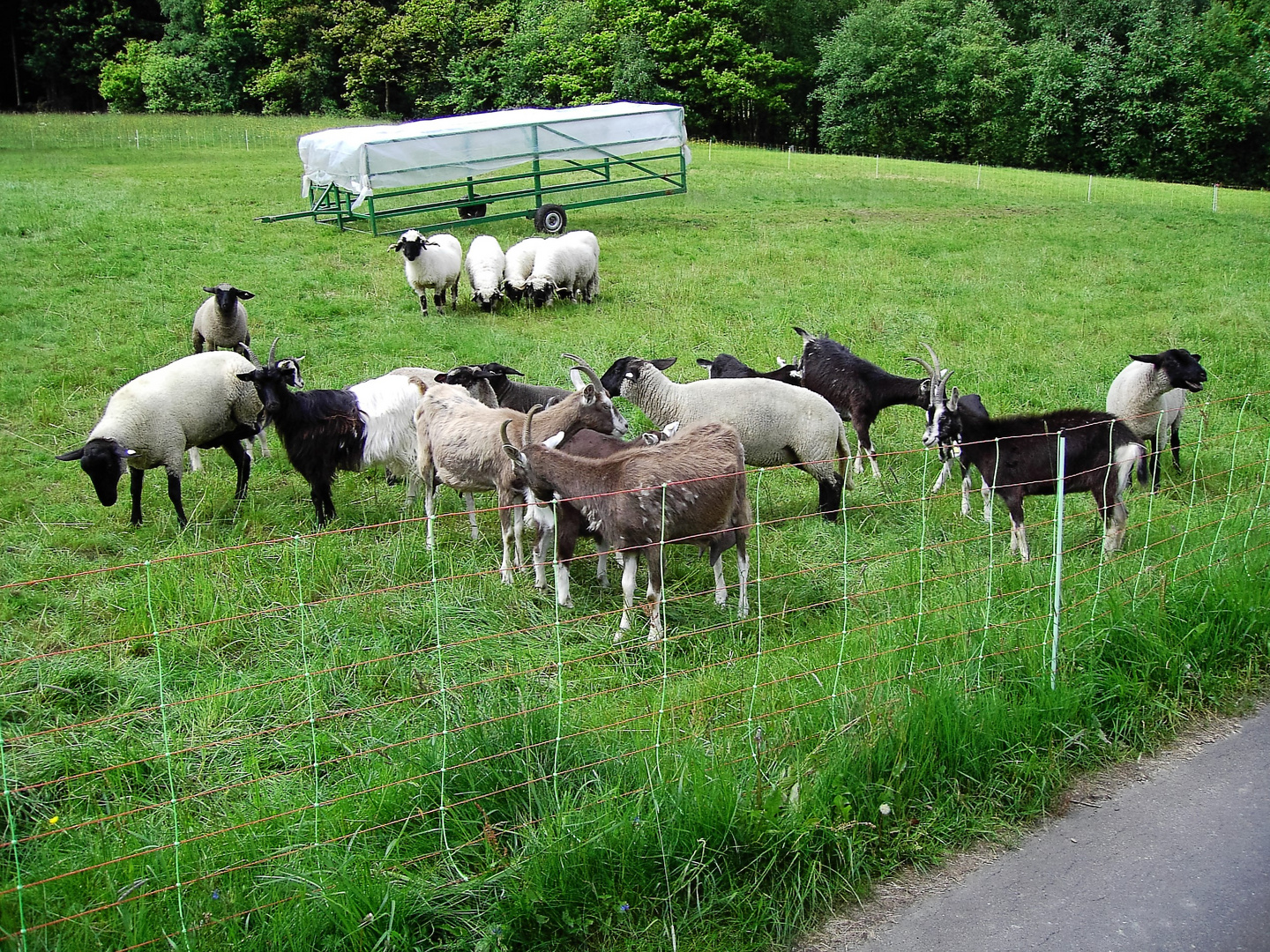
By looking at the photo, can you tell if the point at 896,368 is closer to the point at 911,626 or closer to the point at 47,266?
the point at 911,626

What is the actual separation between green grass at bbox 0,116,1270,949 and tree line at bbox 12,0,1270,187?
1572 inches

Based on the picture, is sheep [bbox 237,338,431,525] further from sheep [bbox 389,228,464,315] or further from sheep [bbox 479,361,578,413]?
sheep [bbox 389,228,464,315]

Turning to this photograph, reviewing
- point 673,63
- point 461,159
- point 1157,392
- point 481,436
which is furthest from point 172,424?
point 673,63

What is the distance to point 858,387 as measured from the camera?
1028cm

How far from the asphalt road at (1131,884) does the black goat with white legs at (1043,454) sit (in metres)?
2.74

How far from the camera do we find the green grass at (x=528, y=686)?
4176 millimetres

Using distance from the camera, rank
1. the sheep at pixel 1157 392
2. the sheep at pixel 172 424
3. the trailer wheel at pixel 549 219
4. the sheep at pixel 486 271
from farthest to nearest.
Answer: the trailer wheel at pixel 549 219 → the sheep at pixel 486 271 → the sheep at pixel 1157 392 → the sheep at pixel 172 424

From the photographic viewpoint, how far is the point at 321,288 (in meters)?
15.9

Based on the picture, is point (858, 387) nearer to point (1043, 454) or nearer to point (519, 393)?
point (1043, 454)

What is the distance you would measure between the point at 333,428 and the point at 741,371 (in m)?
4.00

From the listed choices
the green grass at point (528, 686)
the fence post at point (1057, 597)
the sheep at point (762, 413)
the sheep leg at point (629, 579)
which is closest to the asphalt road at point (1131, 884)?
the green grass at point (528, 686)

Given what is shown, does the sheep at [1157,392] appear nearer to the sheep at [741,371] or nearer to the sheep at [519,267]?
the sheep at [741,371]

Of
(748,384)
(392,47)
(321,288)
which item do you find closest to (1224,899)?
(748,384)

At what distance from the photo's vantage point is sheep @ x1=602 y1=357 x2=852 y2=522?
8.93 meters
